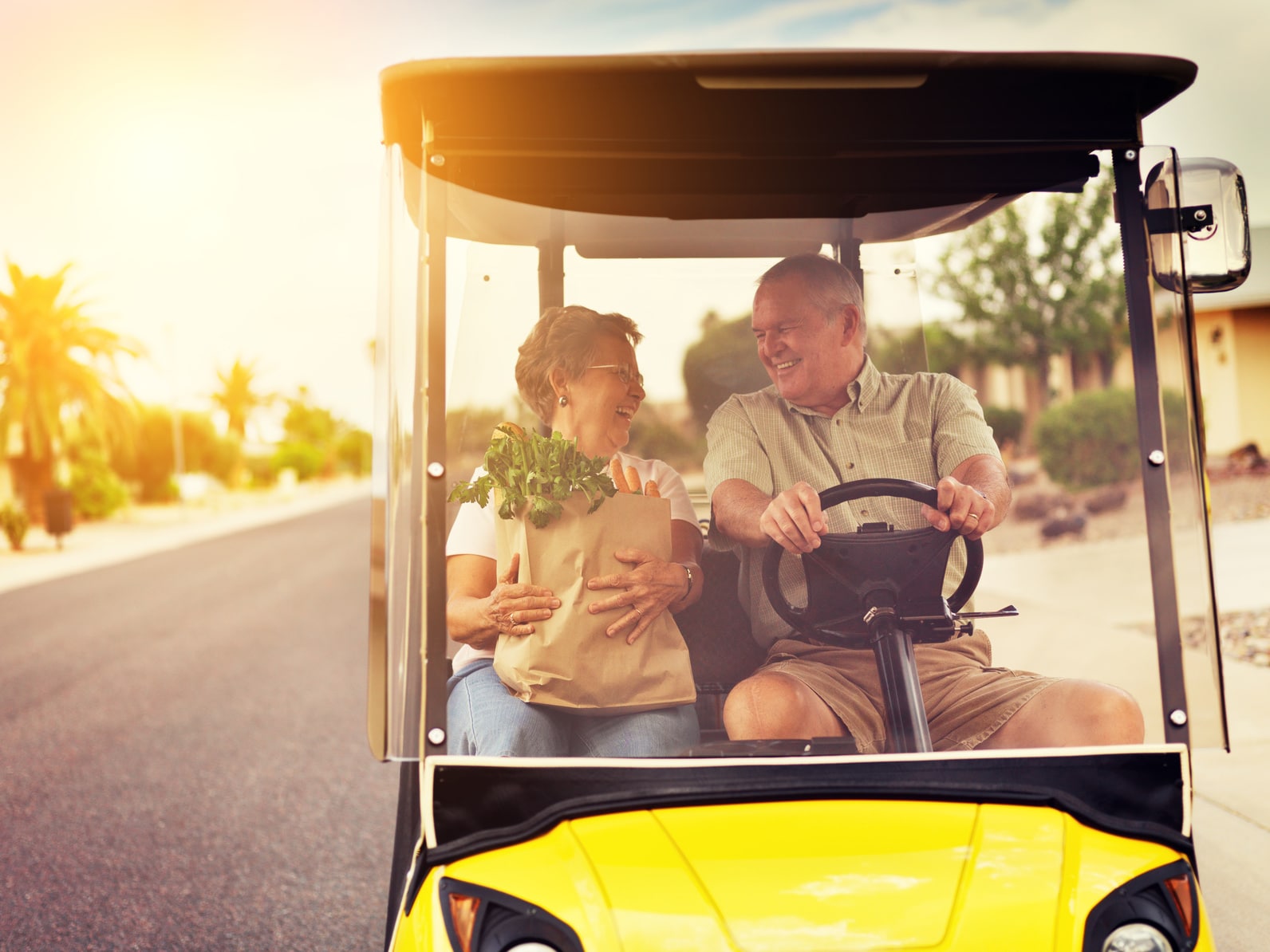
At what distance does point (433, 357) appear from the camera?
5.90ft

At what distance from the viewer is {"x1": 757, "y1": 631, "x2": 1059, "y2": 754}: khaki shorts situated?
1774 millimetres

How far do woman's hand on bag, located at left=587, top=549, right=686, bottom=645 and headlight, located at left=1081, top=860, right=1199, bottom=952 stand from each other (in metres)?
0.77

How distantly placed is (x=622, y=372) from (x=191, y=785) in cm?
384

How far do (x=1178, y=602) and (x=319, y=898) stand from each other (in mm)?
2853

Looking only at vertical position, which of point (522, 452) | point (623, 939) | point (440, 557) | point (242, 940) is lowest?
point (242, 940)

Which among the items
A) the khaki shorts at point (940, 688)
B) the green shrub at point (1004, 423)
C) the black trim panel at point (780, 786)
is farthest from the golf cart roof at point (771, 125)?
the black trim panel at point (780, 786)

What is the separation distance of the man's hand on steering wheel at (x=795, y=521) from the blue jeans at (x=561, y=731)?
12.9 inches

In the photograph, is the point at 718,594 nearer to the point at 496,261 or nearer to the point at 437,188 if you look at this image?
the point at 496,261

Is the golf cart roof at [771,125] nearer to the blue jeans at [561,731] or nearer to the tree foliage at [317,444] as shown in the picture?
the blue jeans at [561,731]

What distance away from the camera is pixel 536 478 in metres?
1.74

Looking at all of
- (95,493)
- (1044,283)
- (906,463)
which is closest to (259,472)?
(95,493)

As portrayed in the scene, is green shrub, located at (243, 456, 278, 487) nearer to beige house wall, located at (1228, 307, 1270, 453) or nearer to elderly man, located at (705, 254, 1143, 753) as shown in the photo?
beige house wall, located at (1228, 307, 1270, 453)

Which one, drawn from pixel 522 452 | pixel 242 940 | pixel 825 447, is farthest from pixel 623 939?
pixel 242 940

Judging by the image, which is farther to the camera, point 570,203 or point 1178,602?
point 570,203
